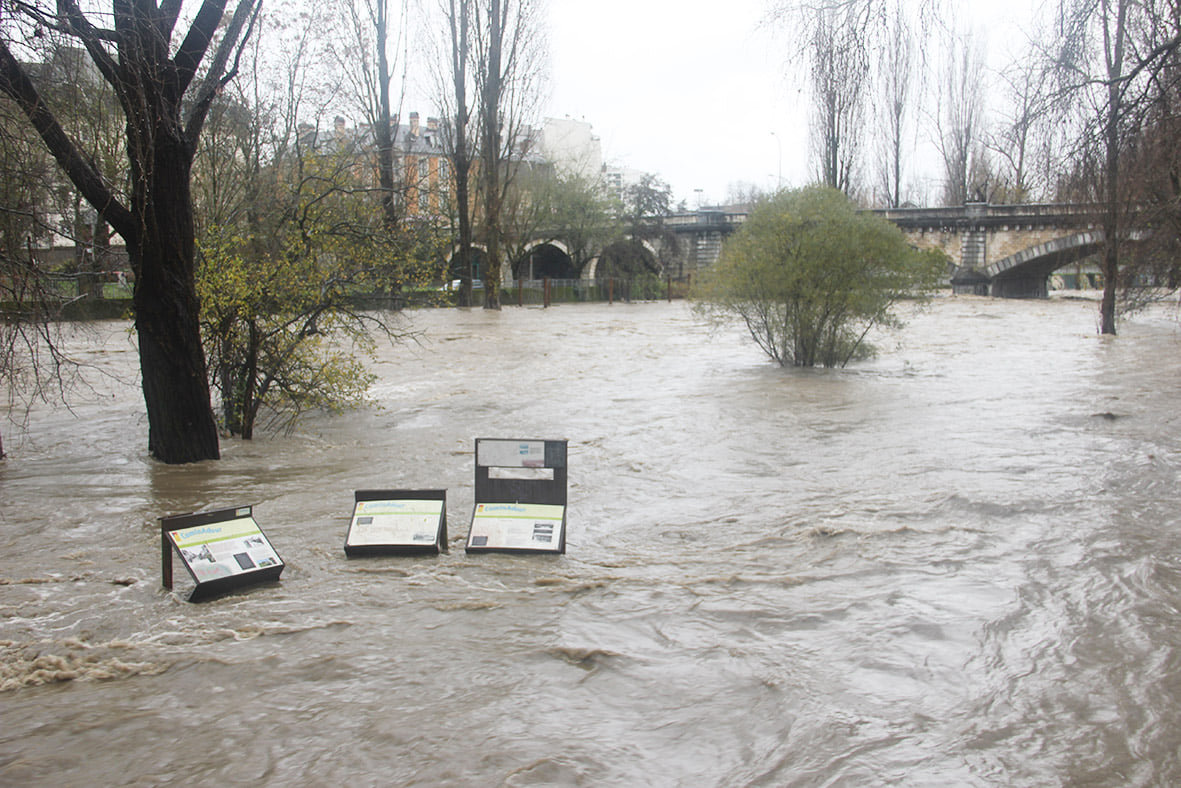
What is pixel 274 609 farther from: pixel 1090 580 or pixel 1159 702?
pixel 1090 580

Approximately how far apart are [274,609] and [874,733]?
2975 mm

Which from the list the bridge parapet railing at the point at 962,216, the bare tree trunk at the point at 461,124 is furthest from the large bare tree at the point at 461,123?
the bridge parapet railing at the point at 962,216

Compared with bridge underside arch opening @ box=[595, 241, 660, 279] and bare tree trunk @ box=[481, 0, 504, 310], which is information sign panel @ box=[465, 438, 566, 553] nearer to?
bare tree trunk @ box=[481, 0, 504, 310]

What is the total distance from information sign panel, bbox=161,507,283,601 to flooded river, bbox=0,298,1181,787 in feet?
0.38

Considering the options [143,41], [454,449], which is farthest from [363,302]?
[143,41]

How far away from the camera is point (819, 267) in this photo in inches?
613

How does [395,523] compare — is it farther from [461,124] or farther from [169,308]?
[461,124]

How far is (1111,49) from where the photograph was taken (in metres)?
10.1

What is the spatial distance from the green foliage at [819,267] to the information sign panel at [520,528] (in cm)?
1100

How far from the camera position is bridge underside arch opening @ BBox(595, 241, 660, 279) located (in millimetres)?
49188

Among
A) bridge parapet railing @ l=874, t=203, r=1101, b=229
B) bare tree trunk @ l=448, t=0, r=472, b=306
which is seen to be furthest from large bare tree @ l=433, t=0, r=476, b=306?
bridge parapet railing @ l=874, t=203, r=1101, b=229

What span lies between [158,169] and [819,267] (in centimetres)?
1067

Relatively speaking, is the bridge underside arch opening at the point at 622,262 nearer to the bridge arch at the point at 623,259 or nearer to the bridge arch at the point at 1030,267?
the bridge arch at the point at 623,259

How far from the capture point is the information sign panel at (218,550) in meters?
4.78
